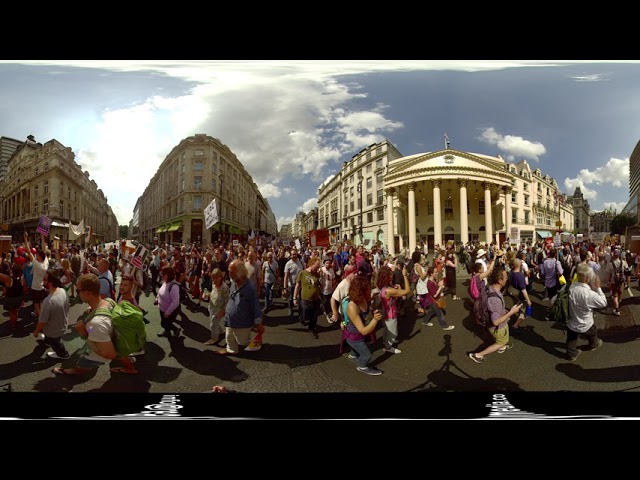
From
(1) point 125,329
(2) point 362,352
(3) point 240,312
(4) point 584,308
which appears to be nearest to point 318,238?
(3) point 240,312

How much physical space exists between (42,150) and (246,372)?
8.28 ft

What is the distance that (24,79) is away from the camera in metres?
1.87

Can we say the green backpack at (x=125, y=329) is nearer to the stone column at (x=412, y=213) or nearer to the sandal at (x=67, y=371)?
the sandal at (x=67, y=371)

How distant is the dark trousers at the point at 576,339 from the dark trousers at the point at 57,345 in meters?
4.02

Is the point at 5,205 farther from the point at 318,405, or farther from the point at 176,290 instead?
the point at 318,405

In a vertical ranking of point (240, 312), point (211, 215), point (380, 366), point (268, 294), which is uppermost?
point (211, 215)

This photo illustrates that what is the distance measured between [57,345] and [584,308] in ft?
13.9

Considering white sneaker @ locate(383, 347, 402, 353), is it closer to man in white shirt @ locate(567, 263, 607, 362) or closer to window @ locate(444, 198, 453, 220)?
window @ locate(444, 198, 453, 220)

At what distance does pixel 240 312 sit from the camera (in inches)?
74.2

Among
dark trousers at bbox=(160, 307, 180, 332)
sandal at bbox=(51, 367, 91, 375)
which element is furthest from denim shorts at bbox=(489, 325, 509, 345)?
sandal at bbox=(51, 367, 91, 375)

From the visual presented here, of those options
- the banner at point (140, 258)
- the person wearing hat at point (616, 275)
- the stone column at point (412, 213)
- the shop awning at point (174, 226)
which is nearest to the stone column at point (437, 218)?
the stone column at point (412, 213)

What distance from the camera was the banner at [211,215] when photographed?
1982 mm

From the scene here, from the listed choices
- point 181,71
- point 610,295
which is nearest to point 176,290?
point 181,71

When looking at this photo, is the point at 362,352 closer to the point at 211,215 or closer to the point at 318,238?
the point at 318,238
